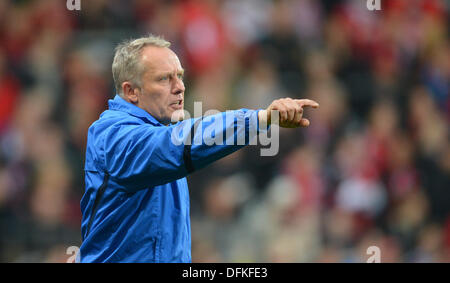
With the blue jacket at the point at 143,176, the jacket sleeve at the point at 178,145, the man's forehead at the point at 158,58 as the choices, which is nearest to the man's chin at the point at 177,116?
the blue jacket at the point at 143,176

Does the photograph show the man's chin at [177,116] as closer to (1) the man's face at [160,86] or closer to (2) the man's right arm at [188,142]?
(1) the man's face at [160,86]

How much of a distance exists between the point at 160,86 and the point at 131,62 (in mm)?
199

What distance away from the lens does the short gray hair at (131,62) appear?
337 cm

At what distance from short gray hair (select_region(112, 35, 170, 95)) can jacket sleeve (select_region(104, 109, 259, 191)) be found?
1.68 ft

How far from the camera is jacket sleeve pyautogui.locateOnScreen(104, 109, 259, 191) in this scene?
8.99 feet

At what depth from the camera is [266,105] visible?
695 centimetres

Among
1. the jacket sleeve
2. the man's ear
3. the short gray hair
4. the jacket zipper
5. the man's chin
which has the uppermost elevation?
the short gray hair

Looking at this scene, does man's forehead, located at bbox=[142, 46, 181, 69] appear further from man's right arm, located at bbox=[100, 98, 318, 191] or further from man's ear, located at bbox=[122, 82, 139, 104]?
man's right arm, located at bbox=[100, 98, 318, 191]

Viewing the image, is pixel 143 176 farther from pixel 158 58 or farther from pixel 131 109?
pixel 158 58

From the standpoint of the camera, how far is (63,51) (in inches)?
285

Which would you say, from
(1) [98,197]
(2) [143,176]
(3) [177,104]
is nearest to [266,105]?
(3) [177,104]

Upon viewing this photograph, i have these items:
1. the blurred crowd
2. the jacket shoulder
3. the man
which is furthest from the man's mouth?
the blurred crowd
